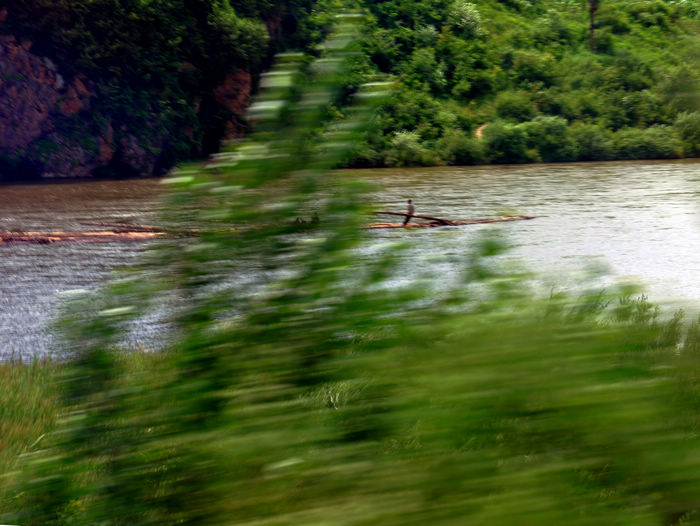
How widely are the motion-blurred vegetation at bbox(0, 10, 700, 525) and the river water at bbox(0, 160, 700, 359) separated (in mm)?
229

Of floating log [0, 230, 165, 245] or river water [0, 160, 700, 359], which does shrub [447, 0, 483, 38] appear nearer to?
river water [0, 160, 700, 359]

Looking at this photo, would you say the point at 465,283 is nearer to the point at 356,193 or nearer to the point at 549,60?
the point at 356,193

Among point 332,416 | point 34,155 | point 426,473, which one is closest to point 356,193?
point 332,416

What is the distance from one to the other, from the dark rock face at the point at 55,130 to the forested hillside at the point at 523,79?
33.7ft

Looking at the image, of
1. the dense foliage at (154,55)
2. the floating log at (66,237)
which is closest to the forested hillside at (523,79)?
the dense foliage at (154,55)

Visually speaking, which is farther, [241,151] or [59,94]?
[59,94]

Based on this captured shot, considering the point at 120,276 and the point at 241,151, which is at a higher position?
the point at 241,151

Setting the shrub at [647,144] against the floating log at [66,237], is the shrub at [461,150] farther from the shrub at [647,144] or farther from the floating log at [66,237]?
the floating log at [66,237]

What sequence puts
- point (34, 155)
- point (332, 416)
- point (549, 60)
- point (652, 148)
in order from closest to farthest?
point (332, 416), point (34, 155), point (652, 148), point (549, 60)

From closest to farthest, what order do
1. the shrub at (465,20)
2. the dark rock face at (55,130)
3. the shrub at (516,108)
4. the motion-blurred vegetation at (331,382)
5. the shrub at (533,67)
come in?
the motion-blurred vegetation at (331,382) → the dark rock face at (55,130) → the shrub at (516,108) → the shrub at (533,67) → the shrub at (465,20)

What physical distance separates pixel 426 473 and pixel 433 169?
3927cm

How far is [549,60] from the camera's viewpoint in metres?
56.6

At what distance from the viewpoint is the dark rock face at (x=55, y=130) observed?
38.2 m

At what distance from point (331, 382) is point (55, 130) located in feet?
130
